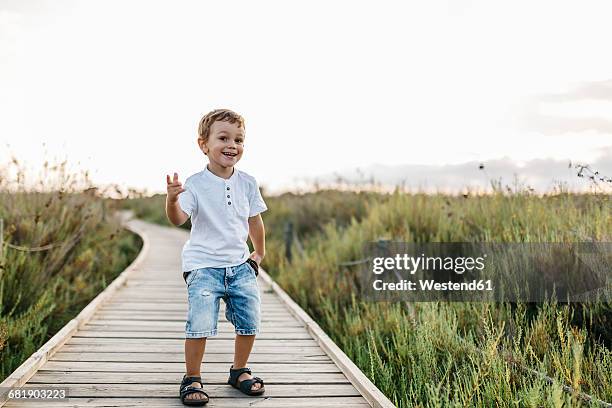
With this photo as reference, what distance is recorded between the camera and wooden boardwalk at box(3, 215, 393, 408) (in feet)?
12.7

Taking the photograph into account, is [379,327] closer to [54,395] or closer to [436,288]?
[436,288]

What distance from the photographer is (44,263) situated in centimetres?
771

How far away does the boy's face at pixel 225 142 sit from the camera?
A: 3.71 meters

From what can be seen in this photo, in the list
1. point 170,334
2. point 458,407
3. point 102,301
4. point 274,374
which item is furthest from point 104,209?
point 458,407

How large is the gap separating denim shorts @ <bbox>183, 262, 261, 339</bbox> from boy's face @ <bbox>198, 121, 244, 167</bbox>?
66 centimetres

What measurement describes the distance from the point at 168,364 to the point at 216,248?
1364 millimetres

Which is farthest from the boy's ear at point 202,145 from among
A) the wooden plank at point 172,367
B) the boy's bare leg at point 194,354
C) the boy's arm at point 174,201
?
the wooden plank at point 172,367

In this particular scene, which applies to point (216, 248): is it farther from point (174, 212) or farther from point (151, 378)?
point (151, 378)

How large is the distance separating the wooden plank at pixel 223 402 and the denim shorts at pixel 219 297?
0.42 meters

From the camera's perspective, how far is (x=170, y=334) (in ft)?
18.9

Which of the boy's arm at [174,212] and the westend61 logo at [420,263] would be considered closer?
the boy's arm at [174,212]

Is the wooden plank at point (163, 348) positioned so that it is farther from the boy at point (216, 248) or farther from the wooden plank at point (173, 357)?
the boy at point (216, 248)

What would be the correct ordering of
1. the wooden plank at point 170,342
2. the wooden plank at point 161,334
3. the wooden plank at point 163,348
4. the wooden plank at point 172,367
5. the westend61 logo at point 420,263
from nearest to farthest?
1. the wooden plank at point 172,367
2. the wooden plank at point 163,348
3. the wooden plank at point 170,342
4. the wooden plank at point 161,334
5. the westend61 logo at point 420,263

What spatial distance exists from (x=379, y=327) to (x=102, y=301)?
10.6 feet
